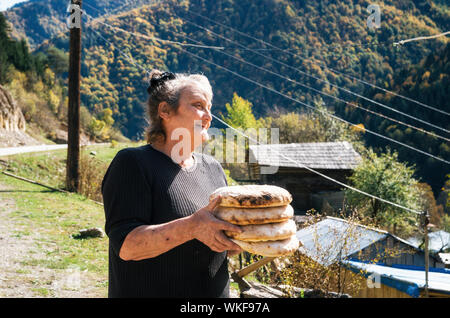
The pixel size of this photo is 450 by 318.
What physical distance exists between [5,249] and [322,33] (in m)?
92.0

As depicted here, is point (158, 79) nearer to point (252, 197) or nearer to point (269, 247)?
point (252, 197)

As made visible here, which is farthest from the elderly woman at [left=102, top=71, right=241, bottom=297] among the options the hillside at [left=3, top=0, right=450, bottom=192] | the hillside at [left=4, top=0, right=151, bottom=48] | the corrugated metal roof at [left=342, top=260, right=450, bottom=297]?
the hillside at [left=4, top=0, right=151, bottom=48]

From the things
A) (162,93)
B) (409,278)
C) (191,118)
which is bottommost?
(409,278)

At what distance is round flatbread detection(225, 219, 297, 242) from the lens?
4.88 ft

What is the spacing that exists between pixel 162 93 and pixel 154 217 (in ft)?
2.11

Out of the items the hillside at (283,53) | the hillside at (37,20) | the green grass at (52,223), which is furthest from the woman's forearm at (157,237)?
the hillside at (37,20)

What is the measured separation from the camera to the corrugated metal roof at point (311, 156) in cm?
2472

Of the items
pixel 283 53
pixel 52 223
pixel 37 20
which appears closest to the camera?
pixel 52 223

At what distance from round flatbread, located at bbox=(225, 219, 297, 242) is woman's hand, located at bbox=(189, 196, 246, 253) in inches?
1.2

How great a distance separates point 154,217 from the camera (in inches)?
61.7

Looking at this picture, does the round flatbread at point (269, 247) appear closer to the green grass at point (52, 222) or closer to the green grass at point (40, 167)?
the green grass at point (52, 222)

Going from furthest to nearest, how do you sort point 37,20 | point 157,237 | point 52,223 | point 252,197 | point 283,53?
point 37,20 → point 283,53 → point 52,223 → point 252,197 → point 157,237

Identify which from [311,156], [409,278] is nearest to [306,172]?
[311,156]

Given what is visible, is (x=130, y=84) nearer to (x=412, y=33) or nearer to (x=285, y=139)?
(x=285, y=139)
